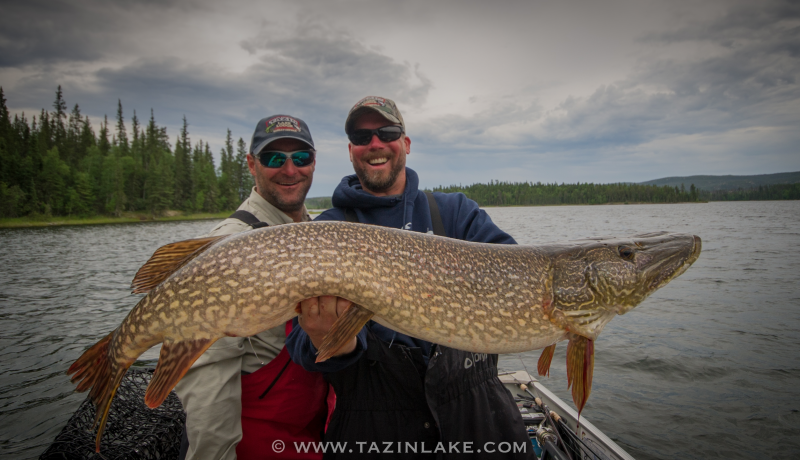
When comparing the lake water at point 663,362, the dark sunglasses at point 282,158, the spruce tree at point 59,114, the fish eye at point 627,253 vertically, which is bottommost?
the lake water at point 663,362

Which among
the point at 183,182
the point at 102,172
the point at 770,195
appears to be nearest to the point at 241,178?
the point at 183,182

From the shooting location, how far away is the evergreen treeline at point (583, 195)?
9519 centimetres

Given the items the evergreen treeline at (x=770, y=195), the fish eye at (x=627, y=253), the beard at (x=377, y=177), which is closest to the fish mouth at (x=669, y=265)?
the fish eye at (x=627, y=253)

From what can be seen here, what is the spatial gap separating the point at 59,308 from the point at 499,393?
12.6 m

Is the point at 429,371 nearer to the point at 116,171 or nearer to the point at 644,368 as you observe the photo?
the point at 644,368

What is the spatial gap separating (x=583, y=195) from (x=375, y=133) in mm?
107445

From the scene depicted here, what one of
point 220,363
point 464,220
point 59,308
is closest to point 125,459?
point 220,363

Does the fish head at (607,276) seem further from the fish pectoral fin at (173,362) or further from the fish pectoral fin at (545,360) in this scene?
the fish pectoral fin at (173,362)

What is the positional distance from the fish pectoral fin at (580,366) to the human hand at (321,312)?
1135 mm

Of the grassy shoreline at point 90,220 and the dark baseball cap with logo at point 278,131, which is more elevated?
the dark baseball cap with logo at point 278,131

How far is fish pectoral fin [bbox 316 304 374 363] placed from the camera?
175 cm

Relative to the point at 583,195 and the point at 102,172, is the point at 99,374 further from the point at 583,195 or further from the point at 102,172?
the point at 583,195

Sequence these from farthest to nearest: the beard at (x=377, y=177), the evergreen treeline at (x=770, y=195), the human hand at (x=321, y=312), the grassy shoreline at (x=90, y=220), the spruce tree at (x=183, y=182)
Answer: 1. the evergreen treeline at (x=770, y=195)
2. the spruce tree at (x=183, y=182)
3. the grassy shoreline at (x=90, y=220)
4. the beard at (x=377, y=177)
5. the human hand at (x=321, y=312)

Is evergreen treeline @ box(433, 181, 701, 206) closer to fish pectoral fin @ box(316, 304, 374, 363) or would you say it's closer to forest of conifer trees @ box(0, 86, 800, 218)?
forest of conifer trees @ box(0, 86, 800, 218)
